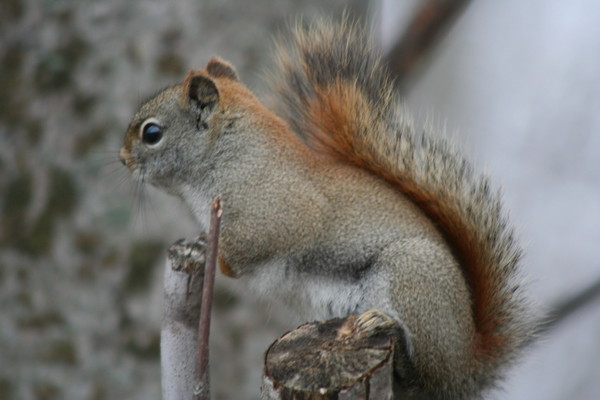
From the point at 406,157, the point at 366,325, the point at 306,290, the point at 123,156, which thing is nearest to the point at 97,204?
the point at 123,156

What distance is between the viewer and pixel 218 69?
2.12 meters

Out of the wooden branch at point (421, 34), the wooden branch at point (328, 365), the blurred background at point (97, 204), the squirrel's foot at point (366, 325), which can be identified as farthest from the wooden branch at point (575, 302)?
the wooden branch at point (328, 365)

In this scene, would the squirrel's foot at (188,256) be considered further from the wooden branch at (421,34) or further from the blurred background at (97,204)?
the wooden branch at (421,34)

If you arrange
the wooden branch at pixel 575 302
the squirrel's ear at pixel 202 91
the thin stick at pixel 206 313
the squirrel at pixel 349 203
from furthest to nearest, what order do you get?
the wooden branch at pixel 575 302
the squirrel's ear at pixel 202 91
the squirrel at pixel 349 203
the thin stick at pixel 206 313

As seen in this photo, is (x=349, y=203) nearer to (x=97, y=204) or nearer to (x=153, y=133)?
(x=153, y=133)

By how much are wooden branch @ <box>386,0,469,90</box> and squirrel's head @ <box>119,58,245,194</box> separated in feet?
3.43

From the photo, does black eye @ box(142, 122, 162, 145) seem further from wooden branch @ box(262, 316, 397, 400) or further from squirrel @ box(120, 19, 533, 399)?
wooden branch @ box(262, 316, 397, 400)

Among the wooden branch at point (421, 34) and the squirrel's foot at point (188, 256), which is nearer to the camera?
the squirrel's foot at point (188, 256)

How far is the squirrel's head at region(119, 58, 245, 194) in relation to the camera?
78.4 inches

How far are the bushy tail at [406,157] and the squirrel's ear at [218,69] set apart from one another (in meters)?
0.17

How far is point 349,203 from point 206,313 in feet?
2.25

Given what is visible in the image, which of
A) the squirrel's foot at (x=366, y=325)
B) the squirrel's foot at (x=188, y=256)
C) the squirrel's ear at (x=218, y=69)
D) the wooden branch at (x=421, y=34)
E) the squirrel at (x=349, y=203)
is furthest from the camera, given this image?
the wooden branch at (x=421, y=34)

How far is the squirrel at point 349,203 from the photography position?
1706mm

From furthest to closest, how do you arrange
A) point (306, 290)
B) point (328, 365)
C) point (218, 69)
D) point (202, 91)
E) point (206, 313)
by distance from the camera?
point (218, 69), point (202, 91), point (306, 290), point (328, 365), point (206, 313)
